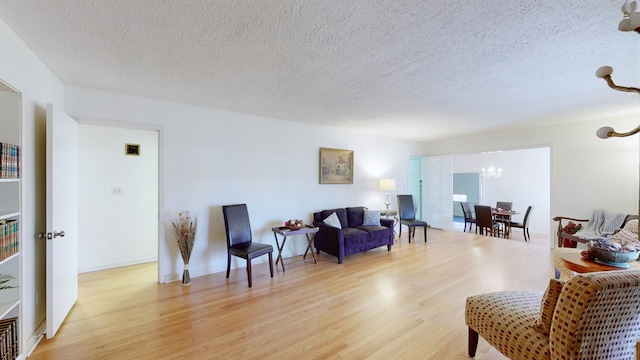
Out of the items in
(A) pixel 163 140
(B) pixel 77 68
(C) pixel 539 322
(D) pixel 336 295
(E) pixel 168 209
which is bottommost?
(D) pixel 336 295

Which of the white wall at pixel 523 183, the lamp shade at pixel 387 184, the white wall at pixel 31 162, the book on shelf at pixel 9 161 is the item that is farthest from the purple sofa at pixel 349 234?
the white wall at pixel 523 183

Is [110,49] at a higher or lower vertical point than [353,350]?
higher

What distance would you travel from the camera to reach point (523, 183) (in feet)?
25.8

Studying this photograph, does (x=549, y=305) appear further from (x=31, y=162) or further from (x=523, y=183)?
(x=523, y=183)

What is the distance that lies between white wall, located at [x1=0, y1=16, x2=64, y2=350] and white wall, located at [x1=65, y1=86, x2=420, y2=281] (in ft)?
2.51

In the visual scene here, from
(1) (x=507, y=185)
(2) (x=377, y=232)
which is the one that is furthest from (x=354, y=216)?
(1) (x=507, y=185)

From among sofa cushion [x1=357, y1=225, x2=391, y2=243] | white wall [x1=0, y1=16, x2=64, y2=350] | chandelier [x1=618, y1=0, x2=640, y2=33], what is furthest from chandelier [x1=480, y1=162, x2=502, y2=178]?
white wall [x1=0, y1=16, x2=64, y2=350]

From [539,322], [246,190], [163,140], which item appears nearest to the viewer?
[539,322]

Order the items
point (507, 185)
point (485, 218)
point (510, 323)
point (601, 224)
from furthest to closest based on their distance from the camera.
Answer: point (507, 185) < point (485, 218) < point (601, 224) < point (510, 323)

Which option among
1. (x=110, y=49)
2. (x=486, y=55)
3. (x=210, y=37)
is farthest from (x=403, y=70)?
(x=110, y=49)

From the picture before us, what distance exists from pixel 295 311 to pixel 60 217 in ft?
7.81

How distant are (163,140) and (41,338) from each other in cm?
230

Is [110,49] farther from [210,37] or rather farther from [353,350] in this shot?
[353,350]

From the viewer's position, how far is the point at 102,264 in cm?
393
